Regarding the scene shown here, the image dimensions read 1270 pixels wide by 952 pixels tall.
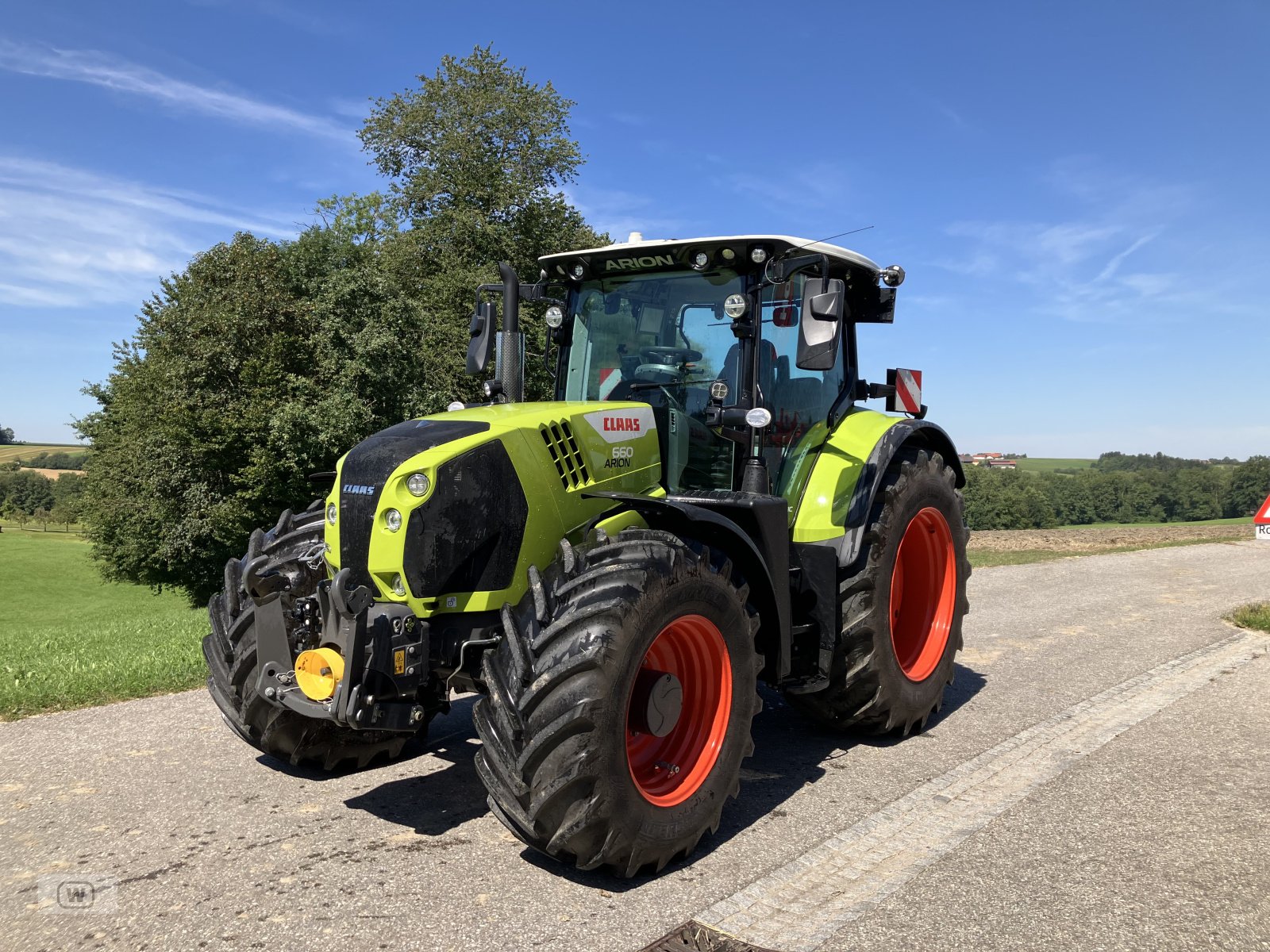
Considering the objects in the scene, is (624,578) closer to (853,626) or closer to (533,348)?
(853,626)

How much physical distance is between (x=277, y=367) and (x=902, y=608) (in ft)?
72.8

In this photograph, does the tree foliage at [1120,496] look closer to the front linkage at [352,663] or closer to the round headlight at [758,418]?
the round headlight at [758,418]

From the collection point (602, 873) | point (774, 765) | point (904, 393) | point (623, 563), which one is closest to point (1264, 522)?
point (904, 393)

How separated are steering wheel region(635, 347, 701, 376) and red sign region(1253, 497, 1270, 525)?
6460 mm

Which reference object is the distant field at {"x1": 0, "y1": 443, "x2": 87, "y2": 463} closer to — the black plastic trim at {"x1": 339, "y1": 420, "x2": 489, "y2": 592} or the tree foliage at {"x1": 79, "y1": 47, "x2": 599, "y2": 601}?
the tree foliage at {"x1": 79, "y1": 47, "x2": 599, "y2": 601}

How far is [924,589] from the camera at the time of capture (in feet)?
19.9

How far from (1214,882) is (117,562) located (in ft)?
A: 108

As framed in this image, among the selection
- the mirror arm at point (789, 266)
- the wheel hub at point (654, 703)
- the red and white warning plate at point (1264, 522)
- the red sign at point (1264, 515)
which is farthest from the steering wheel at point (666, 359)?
the red sign at point (1264, 515)

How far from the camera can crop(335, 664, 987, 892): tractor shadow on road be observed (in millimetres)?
3863

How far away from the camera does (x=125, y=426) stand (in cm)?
2870

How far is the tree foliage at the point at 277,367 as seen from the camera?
79.6 ft

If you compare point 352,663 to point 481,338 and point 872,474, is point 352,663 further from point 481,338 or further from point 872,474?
point 872,474

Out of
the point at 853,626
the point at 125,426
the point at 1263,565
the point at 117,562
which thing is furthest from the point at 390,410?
the point at 853,626

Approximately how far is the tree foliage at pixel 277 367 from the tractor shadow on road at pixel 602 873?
17595 mm
